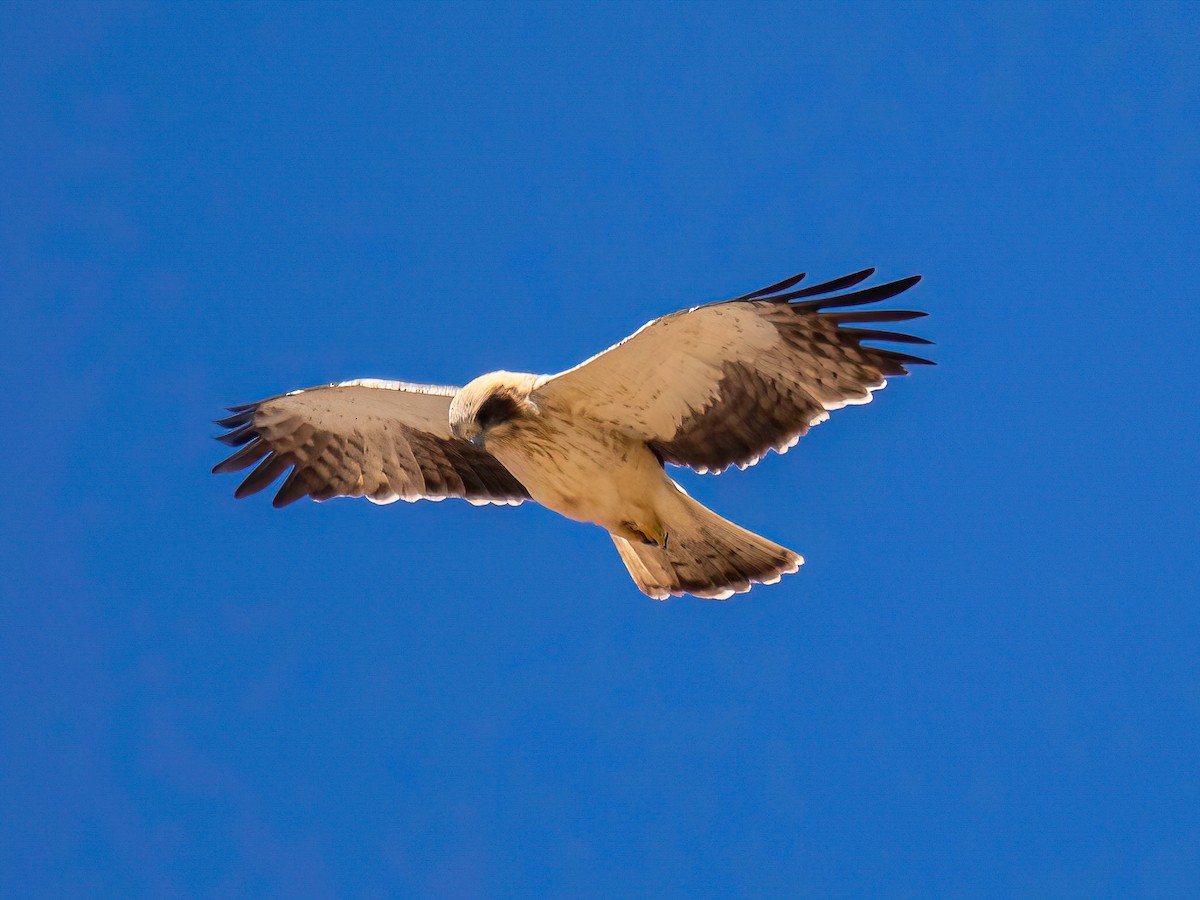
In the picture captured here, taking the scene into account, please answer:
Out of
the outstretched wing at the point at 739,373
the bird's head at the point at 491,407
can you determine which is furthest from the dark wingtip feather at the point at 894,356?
the bird's head at the point at 491,407

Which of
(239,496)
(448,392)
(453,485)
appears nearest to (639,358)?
(448,392)

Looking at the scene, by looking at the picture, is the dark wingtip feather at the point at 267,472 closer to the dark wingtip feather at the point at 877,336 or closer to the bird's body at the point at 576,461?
the bird's body at the point at 576,461

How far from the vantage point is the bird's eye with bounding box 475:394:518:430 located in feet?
22.5

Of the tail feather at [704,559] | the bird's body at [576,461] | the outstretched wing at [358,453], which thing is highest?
the outstretched wing at [358,453]

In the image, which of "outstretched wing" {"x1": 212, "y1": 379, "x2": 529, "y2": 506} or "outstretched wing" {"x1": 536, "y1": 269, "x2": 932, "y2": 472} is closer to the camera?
"outstretched wing" {"x1": 536, "y1": 269, "x2": 932, "y2": 472}

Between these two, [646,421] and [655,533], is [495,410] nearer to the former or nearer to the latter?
[646,421]

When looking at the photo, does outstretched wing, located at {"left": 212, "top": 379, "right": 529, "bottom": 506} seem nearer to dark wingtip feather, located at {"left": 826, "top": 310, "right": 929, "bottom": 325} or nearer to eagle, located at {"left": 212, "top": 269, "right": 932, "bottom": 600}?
eagle, located at {"left": 212, "top": 269, "right": 932, "bottom": 600}

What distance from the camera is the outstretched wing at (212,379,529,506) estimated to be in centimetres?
813

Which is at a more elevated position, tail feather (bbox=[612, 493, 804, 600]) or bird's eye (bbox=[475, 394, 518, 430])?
bird's eye (bbox=[475, 394, 518, 430])

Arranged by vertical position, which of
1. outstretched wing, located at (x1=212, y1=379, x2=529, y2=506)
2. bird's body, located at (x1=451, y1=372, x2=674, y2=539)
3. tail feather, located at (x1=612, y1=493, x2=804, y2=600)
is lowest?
tail feather, located at (x1=612, y1=493, x2=804, y2=600)

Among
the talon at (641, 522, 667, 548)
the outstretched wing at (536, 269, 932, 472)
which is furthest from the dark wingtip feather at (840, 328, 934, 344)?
the talon at (641, 522, 667, 548)

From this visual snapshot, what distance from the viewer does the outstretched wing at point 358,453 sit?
26.7 feet

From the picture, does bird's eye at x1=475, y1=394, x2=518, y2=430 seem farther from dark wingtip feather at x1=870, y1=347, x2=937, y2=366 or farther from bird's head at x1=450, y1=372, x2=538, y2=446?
dark wingtip feather at x1=870, y1=347, x2=937, y2=366

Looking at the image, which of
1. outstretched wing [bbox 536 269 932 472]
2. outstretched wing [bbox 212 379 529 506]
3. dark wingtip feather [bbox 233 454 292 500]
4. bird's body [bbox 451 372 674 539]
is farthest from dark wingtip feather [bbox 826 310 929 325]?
dark wingtip feather [bbox 233 454 292 500]
